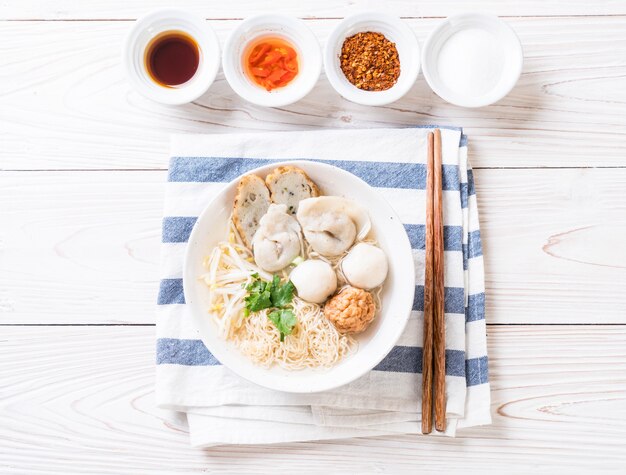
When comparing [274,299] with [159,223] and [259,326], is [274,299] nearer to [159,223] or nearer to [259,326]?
[259,326]

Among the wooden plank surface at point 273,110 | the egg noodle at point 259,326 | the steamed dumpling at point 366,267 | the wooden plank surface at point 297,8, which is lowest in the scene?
the egg noodle at point 259,326

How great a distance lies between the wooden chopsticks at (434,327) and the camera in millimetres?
1906

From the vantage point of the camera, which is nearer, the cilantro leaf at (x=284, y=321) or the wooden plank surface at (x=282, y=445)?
the cilantro leaf at (x=284, y=321)

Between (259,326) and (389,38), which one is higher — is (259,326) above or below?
below

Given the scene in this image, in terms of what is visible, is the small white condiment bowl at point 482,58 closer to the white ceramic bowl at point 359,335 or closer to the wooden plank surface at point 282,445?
the white ceramic bowl at point 359,335

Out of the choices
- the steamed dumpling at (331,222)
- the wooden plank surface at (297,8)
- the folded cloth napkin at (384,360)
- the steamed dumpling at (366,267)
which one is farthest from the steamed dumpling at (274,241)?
the wooden plank surface at (297,8)

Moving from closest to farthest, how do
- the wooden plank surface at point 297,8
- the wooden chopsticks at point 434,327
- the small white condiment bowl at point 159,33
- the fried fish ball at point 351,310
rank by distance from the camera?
1. the fried fish ball at point 351,310
2. the wooden chopsticks at point 434,327
3. the small white condiment bowl at point 159,33
4. the wooden plank surface at point 297,8

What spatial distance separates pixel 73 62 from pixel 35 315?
0.88 meters

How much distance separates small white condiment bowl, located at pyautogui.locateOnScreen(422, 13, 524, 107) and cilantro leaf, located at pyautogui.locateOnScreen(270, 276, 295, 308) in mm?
811

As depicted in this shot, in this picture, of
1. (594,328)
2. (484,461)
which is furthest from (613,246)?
(484,461)

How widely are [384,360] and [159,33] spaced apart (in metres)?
1.31

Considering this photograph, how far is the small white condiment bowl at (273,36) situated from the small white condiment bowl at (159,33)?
0.06 metres

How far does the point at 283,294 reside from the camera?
5.84 feet

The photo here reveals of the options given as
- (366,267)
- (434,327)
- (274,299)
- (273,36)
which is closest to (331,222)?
(366,267)
